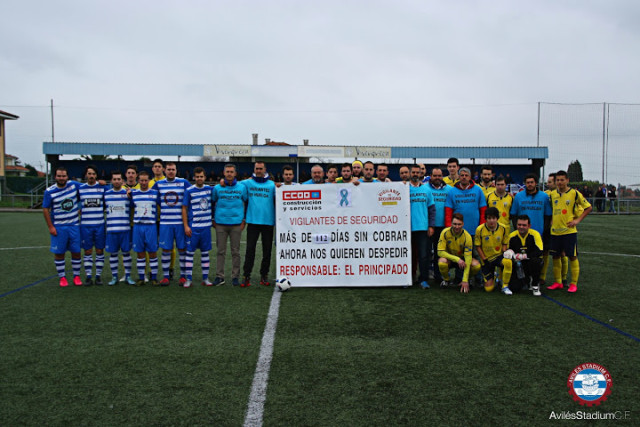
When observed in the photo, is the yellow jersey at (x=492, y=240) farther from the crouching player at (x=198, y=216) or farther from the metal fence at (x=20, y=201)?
the metal fence at (x=20, y=201)

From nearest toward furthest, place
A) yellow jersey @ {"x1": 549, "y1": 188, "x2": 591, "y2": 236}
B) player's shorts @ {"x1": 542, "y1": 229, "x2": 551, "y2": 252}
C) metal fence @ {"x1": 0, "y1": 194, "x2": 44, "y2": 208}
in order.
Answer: yellow jersey @ {"x1": 549, "y1": 188, "x2": 591, "y2": 236} → player's shorts @ {"x1": 542, "y1": 229, "x2": 551, "y2": 252} → metal fence @ {"x1": 0, "y1": 194, "x2": 44, "y2": 208}

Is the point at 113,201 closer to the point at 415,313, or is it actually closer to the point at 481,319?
the point at 415,313

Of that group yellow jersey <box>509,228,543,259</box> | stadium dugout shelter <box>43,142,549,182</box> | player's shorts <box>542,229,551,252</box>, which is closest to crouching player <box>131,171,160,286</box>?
yellow jersey <box>509,228,543,259</box>

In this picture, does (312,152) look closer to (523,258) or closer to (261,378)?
(523,258)

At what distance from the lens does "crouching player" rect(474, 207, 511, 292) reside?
6.61 m

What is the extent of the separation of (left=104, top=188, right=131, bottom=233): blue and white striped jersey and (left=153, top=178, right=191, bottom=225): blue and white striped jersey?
1.83ft

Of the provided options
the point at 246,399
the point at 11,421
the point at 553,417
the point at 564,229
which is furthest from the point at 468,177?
the point at 11,421

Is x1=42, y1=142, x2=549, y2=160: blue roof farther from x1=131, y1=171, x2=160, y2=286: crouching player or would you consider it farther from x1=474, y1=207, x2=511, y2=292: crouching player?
x1=474, y1=207, x2=511, y2=292: crouching player

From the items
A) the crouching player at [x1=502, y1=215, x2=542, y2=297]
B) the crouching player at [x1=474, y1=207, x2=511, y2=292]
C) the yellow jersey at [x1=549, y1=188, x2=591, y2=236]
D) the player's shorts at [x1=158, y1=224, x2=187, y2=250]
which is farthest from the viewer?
the player's shorts at [x1=158, y1=224, x2=187, y2=250]

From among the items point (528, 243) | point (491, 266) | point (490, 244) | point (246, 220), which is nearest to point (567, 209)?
point (528, 243)

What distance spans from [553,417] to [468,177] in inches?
179

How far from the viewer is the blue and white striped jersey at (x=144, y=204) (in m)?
6.89

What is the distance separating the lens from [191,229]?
275 inches

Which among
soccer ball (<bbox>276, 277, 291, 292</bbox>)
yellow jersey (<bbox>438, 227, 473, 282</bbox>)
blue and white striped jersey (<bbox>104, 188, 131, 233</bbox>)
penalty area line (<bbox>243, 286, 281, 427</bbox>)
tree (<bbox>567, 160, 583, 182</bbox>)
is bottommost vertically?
penalty area line (<bbox>243, 286, 281, 427</bbox>)
